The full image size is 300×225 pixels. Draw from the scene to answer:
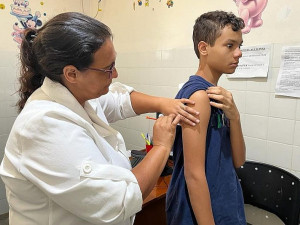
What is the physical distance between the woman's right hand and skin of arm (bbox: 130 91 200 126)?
31 millimetres

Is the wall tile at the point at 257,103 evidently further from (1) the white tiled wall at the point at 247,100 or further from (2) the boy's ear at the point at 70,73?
(2) the boy's ear at the point at 70,73

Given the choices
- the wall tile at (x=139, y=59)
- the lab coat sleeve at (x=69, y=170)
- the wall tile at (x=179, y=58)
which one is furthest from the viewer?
the wall tile at (x=139, y=59)

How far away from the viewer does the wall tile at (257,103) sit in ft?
5.17

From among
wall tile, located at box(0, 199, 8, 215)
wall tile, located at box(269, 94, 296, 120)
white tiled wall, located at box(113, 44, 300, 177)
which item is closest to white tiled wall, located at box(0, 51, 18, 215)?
wall tile, located at box(0, 199, 8, 215)

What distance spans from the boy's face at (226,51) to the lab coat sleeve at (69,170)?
589mm

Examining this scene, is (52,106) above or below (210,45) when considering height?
below

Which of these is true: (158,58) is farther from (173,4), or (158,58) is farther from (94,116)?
(94,116)

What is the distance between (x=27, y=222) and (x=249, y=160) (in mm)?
1375

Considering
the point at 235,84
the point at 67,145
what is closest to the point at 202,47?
the point at 67,145

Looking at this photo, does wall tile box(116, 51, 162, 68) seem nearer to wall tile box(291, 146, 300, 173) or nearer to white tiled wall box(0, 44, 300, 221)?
white tiled wall box(0, 44, 300, 221)

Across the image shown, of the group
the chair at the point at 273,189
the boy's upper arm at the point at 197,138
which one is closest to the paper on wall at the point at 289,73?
the chair at the point at 273,189

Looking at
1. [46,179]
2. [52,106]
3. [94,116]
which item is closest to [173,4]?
[94,116]

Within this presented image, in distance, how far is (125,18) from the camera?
2.35 metres

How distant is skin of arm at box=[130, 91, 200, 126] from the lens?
89 centimetres
